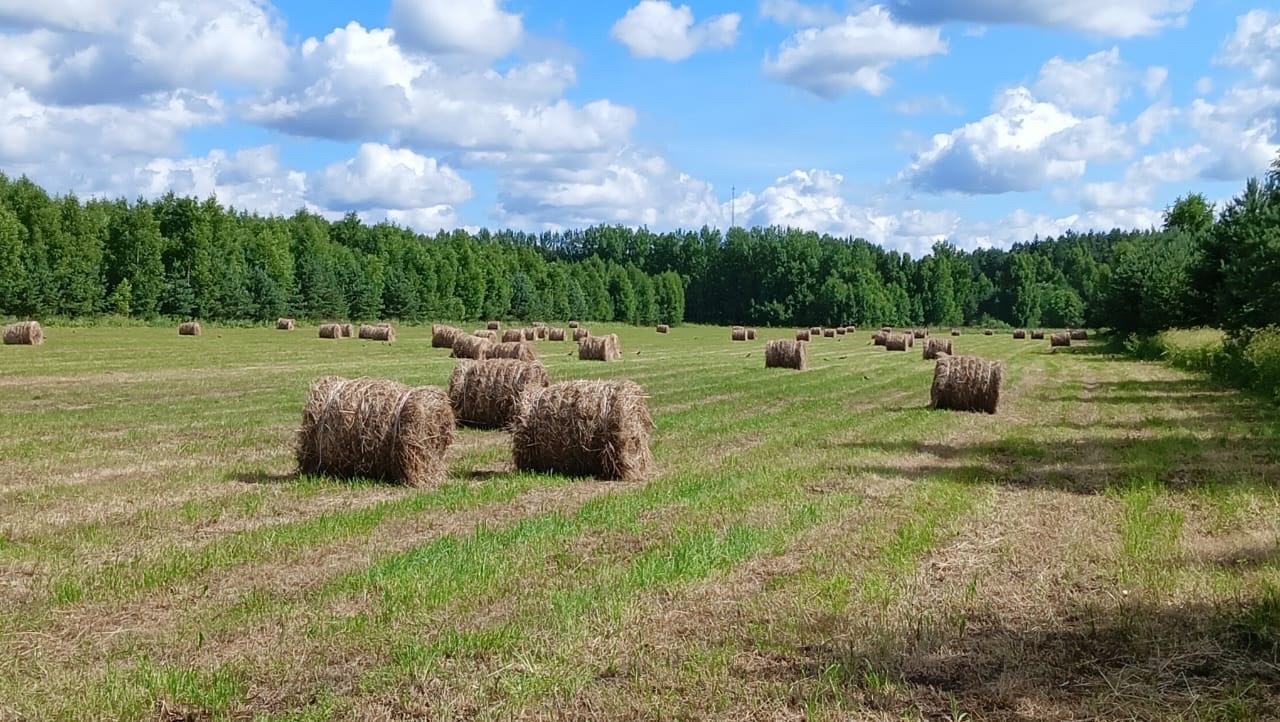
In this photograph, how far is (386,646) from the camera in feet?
22.8

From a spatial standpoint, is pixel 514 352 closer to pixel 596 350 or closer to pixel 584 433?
pixel 596 350

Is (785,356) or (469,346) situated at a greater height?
(469,346)

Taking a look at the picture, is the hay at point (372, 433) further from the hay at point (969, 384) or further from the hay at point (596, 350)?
the hay at point (596, 350)

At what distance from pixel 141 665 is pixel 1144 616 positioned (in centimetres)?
665

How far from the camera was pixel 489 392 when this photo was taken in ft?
62.9

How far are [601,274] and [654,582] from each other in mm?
131954

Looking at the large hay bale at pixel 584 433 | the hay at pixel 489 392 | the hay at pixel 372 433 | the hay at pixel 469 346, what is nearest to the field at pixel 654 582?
the hay at pixel 372 433

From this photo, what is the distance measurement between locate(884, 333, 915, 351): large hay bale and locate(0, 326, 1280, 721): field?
134 feet

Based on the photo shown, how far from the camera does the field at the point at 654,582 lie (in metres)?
6.23

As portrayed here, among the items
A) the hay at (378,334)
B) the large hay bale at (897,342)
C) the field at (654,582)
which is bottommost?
the field at (654,582)

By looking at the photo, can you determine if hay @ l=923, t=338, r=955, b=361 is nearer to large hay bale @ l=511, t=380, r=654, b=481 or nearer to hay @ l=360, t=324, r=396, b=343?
hay @ l=360, t=324, r=396, b=343

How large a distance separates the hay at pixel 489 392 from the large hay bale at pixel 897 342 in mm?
41877

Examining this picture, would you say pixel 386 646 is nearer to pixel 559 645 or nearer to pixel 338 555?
pixel 559 645

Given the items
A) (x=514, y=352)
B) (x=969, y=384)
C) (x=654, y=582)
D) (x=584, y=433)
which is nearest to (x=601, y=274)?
(x=514, y=352)
